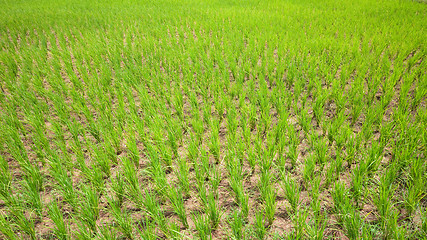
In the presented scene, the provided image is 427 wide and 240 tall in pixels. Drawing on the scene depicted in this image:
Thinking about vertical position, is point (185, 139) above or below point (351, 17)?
below

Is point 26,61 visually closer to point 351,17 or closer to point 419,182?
point 419,182

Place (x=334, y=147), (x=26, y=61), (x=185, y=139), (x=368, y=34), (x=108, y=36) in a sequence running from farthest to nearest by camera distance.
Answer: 1. (x=108, y=36)
2. (x=368, y=34)
3. (x=26, y=61)
4. (x=185, y=139)
5. (x=334, y=147)

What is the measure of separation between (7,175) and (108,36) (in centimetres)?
419

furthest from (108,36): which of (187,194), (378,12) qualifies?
(378,12)

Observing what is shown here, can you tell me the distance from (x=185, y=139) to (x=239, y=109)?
696 mm

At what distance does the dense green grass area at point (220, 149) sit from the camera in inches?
45.6

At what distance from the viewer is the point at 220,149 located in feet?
5.84

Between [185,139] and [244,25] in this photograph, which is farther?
[244,25]

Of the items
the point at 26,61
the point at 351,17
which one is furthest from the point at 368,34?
the point at 26,61

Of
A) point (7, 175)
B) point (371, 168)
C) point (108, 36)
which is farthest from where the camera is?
point (108, 36)

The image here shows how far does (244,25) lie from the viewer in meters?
5.02

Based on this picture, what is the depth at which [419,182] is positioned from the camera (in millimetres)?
1127

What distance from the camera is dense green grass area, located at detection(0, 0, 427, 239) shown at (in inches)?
45.6

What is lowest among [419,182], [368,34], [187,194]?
[187,194]
